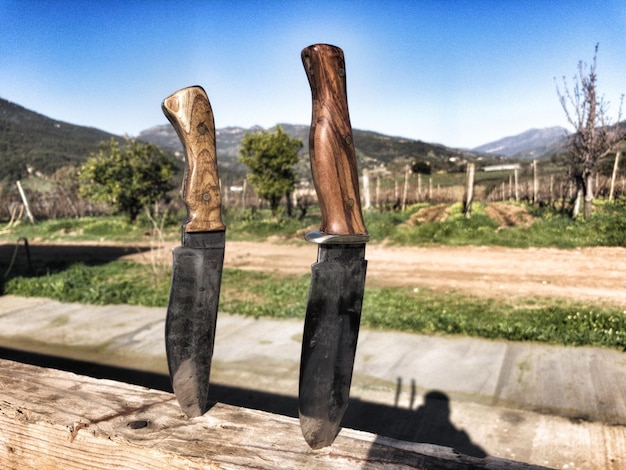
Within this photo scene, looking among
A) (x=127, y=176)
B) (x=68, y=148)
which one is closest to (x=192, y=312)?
(x=127, y=176)

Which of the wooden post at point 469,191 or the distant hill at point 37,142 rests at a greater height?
the distant hill at point 37,142

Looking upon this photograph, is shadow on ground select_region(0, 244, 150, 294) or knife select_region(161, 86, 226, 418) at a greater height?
knife select_region(161, 86, 226, 418)

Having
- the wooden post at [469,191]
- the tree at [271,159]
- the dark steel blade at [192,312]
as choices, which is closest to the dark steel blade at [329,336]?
the dark steel blade at [192,312]

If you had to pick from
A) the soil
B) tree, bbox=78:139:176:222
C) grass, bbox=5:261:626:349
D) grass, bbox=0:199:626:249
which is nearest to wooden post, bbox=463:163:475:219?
grass, bbox=0:199:626:249

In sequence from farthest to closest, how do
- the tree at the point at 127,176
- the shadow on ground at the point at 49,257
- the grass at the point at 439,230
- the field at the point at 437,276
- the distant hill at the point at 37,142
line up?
the distant hill at the point at 37,142 → the tree at the point at 127,176 → the grass at the point at 439,230 → the shadow on ground at the point at 49,257 → the field at the point at 437,276

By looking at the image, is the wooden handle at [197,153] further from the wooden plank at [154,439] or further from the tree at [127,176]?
the tree at [127,176]

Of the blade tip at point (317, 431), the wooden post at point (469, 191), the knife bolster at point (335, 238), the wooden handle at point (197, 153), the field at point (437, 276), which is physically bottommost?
the field at point (437, 276)

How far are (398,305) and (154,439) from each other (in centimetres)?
508

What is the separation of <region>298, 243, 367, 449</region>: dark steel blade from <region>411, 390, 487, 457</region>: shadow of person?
1.82 metres

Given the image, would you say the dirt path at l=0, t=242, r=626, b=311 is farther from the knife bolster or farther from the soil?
the knife bolster

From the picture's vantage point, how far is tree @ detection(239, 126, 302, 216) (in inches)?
616

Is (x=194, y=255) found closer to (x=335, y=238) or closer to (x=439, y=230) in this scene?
(x=335, y=238)

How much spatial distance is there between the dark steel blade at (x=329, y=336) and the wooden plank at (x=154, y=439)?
0.34 ft

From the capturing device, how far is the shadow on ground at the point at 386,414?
289 cm
